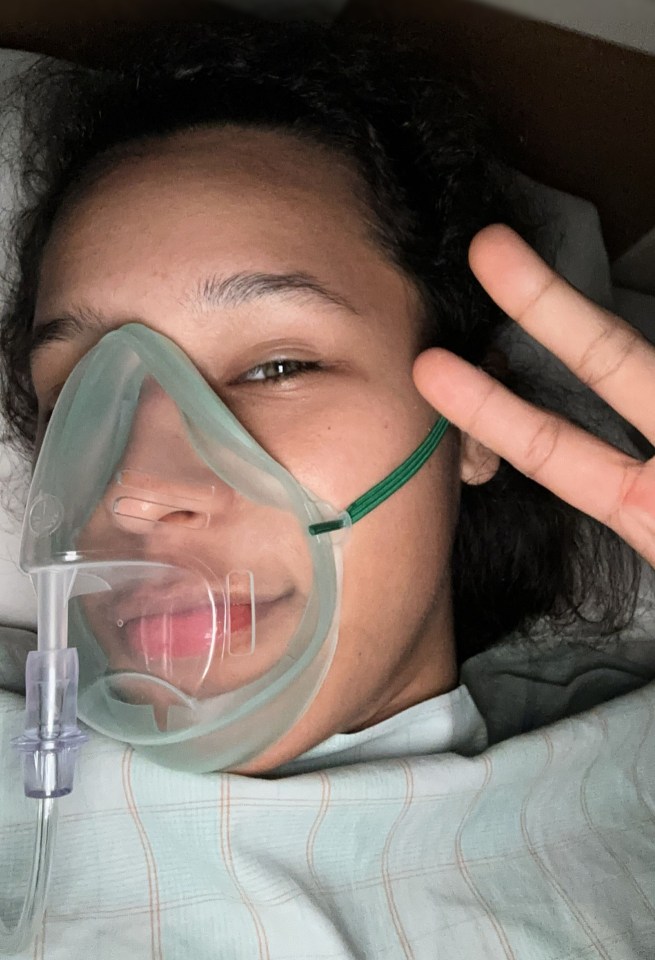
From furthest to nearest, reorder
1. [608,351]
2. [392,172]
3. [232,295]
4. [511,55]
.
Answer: [511,55]
[392,172]
[232,295]
[608,351]

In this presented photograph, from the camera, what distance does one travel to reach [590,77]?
1510mm

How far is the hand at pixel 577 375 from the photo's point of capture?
0.83 m

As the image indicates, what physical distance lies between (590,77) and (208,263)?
91 cm

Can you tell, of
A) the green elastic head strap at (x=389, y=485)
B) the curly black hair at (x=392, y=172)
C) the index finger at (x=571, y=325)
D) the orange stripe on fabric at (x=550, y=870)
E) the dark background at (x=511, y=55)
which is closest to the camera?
the index finger at (x=571, y=325)

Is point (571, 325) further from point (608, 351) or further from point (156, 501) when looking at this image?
point (156, 501)

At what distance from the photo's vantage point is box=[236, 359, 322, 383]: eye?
98 cm

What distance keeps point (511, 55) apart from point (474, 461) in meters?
0.74

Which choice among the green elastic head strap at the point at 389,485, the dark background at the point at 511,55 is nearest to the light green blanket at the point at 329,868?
the green elastic head strap at the point at 389,485

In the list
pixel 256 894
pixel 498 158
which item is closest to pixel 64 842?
Result: pixel 256 894

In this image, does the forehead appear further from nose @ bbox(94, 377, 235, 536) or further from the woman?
nose @ bbox(94, 377, 235, 536)

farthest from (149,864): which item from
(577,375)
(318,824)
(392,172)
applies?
(392,172)

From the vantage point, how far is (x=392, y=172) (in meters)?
1.19

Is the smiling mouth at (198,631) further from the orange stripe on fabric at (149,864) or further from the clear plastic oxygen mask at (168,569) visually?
the orange stripe on fabric at (149,864)

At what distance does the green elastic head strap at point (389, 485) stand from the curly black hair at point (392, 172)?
0.12 metres
